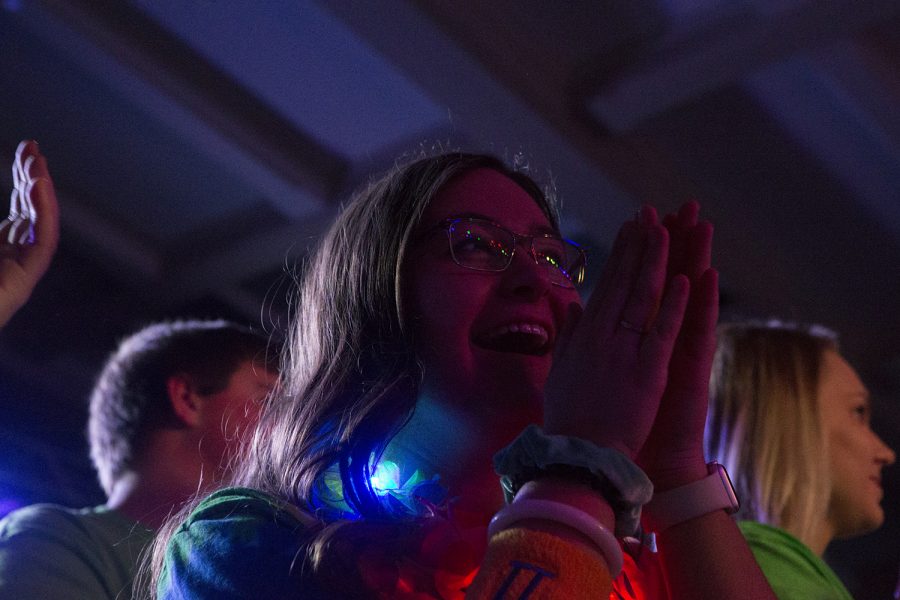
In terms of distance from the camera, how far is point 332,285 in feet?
4.03

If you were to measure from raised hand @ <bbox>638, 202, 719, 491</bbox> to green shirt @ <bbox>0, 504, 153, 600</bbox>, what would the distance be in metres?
0.94

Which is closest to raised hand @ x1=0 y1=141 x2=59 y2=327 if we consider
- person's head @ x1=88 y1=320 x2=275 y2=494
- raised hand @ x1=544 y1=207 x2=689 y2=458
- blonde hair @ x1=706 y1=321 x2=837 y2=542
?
person's head @ x1=88 y1=320 x2=275 y2=494

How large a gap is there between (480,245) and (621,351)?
0.35 meters

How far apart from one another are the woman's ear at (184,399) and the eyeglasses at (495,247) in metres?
1.18

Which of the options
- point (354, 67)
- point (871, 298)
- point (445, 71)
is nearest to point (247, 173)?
point (354, 67)

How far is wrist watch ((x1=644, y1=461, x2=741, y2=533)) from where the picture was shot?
92 centimetres

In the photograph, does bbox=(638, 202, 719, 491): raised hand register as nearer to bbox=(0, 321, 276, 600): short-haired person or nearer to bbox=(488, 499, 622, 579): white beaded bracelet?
bbox=(488, 499, 622, 579): white beaded bracelet

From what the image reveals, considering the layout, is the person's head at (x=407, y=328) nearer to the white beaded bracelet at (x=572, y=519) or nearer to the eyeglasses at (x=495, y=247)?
the eyeglasses at (x=495, y=247)

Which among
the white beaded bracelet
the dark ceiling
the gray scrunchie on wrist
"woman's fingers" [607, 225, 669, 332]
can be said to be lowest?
the white beaded bracelet

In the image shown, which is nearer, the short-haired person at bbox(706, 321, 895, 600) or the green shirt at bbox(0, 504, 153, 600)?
the green shirt at bbox(0, 504, 153, 600)

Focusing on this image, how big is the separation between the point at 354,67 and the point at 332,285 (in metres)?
2.25

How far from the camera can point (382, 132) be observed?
365 cm

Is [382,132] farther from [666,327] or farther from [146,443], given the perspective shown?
[666,327]

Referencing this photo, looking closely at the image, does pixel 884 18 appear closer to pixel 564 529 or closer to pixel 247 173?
pixel 247 173
